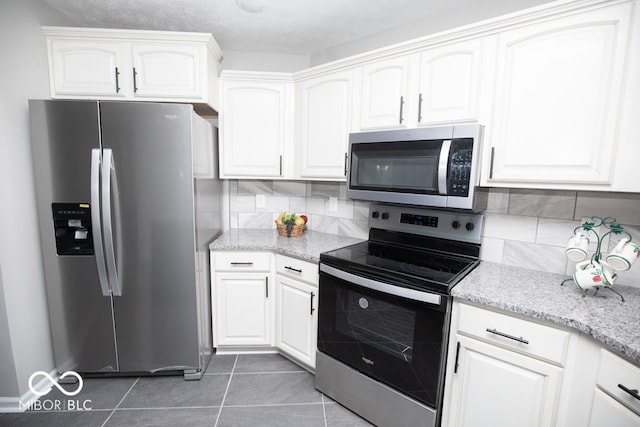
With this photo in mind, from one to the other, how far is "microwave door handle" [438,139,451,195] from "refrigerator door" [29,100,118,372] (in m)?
1.94

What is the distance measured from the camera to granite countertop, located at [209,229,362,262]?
1.93 meters

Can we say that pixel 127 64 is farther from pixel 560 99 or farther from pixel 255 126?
pixel 560 99

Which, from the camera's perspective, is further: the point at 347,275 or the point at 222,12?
the point at 222,12

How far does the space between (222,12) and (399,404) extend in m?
2.55

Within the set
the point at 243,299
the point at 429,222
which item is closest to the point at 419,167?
the point at 429,222

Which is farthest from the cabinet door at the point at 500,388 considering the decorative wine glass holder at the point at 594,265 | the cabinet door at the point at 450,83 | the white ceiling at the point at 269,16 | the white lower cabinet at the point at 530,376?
the white ceiling at the point at 269,16

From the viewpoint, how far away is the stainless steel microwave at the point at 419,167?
1.43m

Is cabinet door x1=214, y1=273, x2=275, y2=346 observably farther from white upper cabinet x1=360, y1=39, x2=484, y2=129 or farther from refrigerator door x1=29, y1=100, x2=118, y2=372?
white upper cabinet x1=360, y1=39, x2=484, y2=129

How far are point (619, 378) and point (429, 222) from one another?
106cm

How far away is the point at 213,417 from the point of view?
1643 millimetres

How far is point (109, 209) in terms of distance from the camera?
5.50 feet

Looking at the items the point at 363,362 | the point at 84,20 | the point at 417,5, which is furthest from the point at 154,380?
the point at 417,5

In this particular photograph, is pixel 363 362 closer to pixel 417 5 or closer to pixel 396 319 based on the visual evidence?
pixel 396 319

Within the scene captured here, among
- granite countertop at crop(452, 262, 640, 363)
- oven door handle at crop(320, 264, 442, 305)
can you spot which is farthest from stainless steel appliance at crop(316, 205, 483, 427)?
granite countertop at crop(452, 262, 640, 363)
